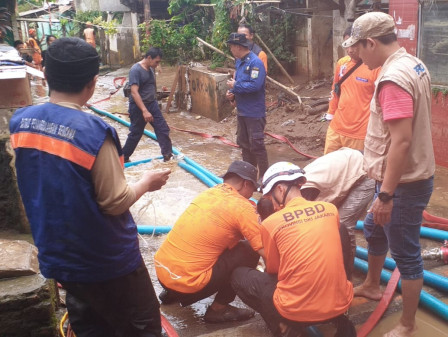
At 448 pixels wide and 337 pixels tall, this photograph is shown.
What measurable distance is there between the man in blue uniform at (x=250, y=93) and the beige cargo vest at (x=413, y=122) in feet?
11.5

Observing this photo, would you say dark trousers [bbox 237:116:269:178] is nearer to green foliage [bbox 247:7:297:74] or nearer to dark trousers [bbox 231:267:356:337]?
dark trousers [bbox 231:267:356:337]

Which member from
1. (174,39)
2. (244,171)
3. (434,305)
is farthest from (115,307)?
(174,39)

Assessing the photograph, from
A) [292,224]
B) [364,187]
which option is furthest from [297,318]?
[364,187]

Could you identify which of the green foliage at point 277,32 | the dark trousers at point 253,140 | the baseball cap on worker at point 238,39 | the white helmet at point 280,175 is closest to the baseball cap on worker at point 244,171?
the white helmet at point 280,175

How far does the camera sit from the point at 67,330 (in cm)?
335

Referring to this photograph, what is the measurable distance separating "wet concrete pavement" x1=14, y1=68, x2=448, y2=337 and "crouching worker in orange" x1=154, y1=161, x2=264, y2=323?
18 cm

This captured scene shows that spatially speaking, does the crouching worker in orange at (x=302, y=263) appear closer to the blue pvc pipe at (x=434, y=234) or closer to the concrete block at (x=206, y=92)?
the blue pvc pipe at (x=434, y=234)

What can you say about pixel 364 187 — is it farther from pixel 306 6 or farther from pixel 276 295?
pixel 306 6

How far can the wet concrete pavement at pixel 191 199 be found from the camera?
12.2 feet

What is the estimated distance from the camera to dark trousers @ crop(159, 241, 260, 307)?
383cm

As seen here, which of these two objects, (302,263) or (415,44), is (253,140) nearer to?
(415,44)

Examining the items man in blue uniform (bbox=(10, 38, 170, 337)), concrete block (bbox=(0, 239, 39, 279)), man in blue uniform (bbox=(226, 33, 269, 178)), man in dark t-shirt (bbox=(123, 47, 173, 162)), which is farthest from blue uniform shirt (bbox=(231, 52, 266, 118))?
man in blue uniform (bbox=(10, 38, 170, 337))

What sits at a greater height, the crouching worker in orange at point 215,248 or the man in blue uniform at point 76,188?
the man in blue uniform at point 76,188

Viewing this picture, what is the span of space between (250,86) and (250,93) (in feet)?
0.33
